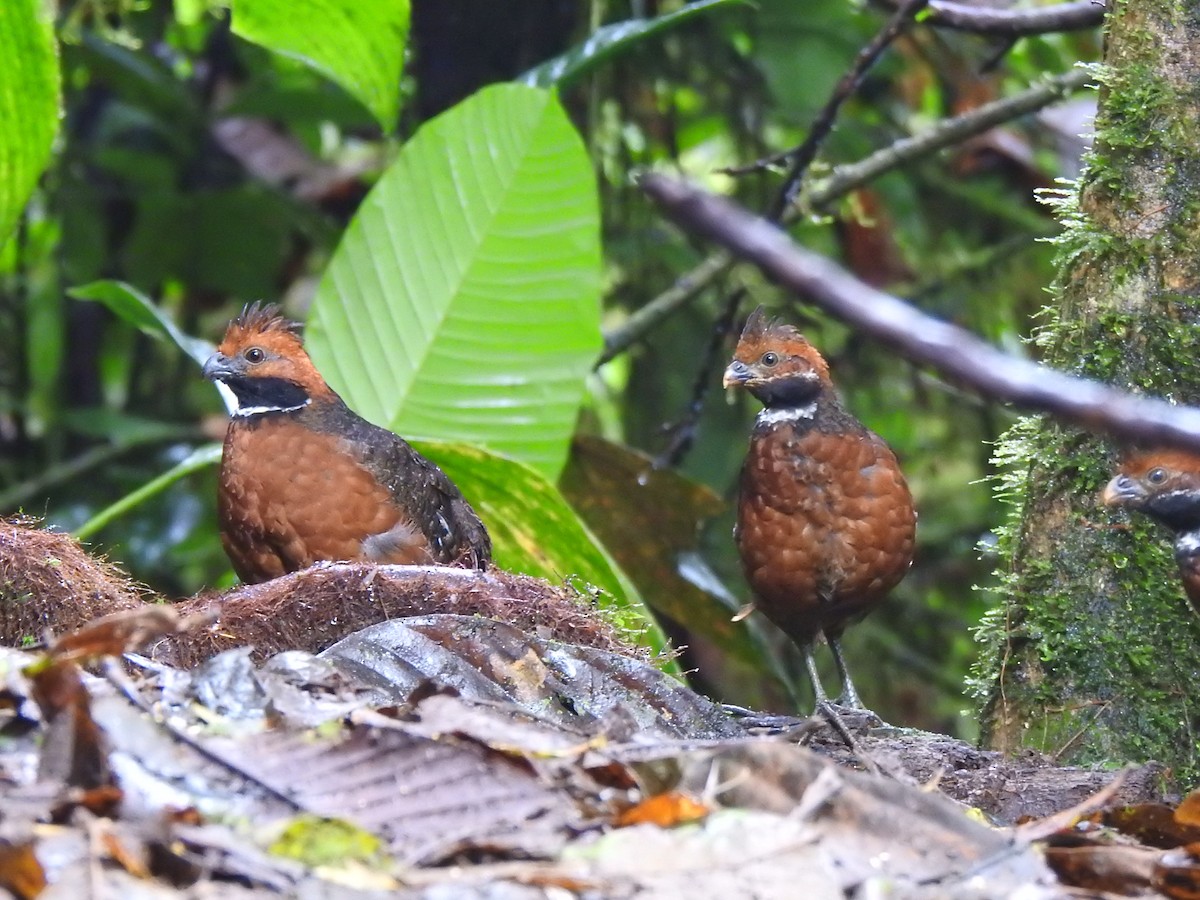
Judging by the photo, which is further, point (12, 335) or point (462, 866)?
point (12, 335)

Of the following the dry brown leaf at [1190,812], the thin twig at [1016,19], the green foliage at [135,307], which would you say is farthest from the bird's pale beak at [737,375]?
the dry brown leaf at [1190,812]

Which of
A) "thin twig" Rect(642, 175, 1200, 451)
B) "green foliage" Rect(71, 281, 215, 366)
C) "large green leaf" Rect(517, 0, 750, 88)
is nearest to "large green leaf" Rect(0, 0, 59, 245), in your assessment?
"green foliage" Rect(71, 281, 215, 366)

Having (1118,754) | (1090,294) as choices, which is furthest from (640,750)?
(1090,294)

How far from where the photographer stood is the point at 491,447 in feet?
16.2

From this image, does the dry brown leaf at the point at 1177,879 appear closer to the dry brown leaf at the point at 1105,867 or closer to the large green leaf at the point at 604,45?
the dry brown leaf at the point at 1105,867

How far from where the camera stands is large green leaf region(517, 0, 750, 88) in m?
4.80

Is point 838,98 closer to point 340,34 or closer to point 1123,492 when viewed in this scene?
point 340,34

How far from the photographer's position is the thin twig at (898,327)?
1.17 meters

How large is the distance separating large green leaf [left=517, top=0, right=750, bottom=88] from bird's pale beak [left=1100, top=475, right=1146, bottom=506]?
2.07 metres

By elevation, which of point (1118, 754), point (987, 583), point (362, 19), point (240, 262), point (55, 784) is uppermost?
point (362, 19)

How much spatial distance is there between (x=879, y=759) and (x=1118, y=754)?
2.70 feet

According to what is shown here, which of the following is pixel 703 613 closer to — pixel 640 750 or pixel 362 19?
pixel 362 19

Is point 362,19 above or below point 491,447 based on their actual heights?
above

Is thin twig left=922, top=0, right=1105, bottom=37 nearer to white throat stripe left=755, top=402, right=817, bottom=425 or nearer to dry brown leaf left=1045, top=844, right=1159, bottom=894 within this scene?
white throat stripe left=755, top=402, right=817, bottom=425
